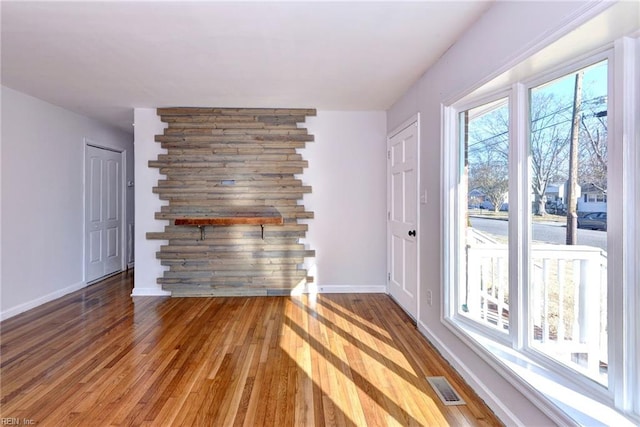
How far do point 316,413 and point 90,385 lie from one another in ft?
→ 5.02

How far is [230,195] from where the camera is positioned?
13.9 feet

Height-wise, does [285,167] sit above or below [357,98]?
below

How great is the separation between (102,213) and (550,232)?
5.66m

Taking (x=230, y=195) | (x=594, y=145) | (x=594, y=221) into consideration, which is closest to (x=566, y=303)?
(x=594, y=221)

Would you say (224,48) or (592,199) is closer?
(592,199)

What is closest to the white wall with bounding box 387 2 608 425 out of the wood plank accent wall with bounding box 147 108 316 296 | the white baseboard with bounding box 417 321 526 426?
the white baseboard with bounding box 417 321 526 426

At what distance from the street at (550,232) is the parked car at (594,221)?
0.02 meters

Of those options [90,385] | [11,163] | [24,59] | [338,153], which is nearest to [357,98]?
[338,153]

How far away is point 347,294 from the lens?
14.2 ft

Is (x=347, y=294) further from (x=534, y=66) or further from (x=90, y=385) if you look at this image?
(x=534, y=66)

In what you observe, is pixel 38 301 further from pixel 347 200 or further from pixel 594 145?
pixel 594 145

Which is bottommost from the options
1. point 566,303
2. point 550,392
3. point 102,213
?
point 550,392

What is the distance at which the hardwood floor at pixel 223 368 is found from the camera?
1.89 meters

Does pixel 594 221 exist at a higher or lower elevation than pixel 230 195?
lower
